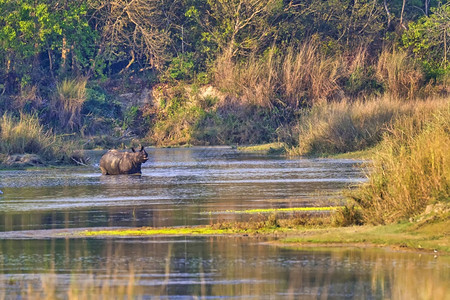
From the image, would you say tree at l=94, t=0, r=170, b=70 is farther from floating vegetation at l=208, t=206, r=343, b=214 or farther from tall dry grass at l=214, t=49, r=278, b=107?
floating vegetation at l=208, t=206, r=343, b=214

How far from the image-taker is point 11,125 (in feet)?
117

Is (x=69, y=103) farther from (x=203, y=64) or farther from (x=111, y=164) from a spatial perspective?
(x=111, y=164)

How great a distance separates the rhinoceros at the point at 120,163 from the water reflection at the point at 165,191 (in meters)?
0.50

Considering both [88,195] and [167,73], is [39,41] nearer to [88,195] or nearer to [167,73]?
[167,73]

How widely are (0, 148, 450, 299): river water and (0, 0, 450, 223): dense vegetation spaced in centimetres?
2179

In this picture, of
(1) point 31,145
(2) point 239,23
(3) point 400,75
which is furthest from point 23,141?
(3) point 400,75

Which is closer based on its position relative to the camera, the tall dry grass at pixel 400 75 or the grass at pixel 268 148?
the grass at pixel 268 148

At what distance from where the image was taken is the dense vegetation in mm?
48875

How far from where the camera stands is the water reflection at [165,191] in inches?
715

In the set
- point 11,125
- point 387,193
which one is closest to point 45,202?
point 387,193

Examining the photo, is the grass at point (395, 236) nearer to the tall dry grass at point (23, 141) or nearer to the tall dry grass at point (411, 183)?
the tall dry grass at point (411, 183)

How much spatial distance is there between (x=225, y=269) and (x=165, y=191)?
11822 millimetres

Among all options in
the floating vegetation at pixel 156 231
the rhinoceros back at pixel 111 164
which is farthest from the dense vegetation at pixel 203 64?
the floating vegetation at pixel 156 231

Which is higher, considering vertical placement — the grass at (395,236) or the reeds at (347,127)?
the reeds at (347,127)
